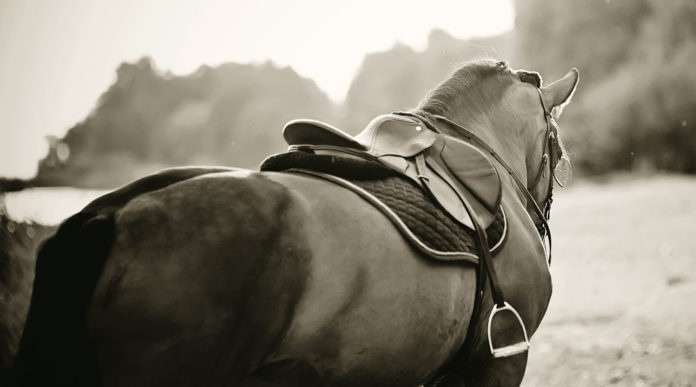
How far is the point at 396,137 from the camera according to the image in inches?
105

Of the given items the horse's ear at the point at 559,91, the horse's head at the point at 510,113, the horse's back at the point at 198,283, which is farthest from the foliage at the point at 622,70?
the horse's back at the point at 198,283

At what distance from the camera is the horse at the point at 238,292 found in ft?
5.59

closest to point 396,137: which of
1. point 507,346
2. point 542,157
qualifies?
point 507,346

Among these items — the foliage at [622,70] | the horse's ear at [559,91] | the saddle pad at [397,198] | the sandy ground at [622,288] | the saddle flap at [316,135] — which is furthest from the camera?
the foliage at [622,70]

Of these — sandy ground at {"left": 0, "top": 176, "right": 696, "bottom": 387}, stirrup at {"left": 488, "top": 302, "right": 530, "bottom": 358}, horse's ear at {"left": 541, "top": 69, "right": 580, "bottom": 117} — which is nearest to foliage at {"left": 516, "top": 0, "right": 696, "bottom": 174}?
sandy ground at {"left": 0, "top": 176, "right": 696, "bottom": 387}

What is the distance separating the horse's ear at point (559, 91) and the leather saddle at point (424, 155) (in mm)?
1203

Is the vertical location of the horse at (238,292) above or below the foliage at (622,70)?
above

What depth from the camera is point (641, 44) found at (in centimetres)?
1859

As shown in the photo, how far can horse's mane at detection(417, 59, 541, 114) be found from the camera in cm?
317

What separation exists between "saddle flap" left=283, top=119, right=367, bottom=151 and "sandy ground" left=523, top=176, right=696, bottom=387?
4.84m

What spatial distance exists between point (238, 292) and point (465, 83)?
6.69 ft

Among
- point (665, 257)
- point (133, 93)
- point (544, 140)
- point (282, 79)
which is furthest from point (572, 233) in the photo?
point (544, 140)

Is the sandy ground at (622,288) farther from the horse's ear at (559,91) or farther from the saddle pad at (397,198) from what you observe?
the saddle pad at (397,198)

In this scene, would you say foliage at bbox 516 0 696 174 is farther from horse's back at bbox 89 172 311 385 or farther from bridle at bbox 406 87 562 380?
horse's back at bbox 89 172 311 385
